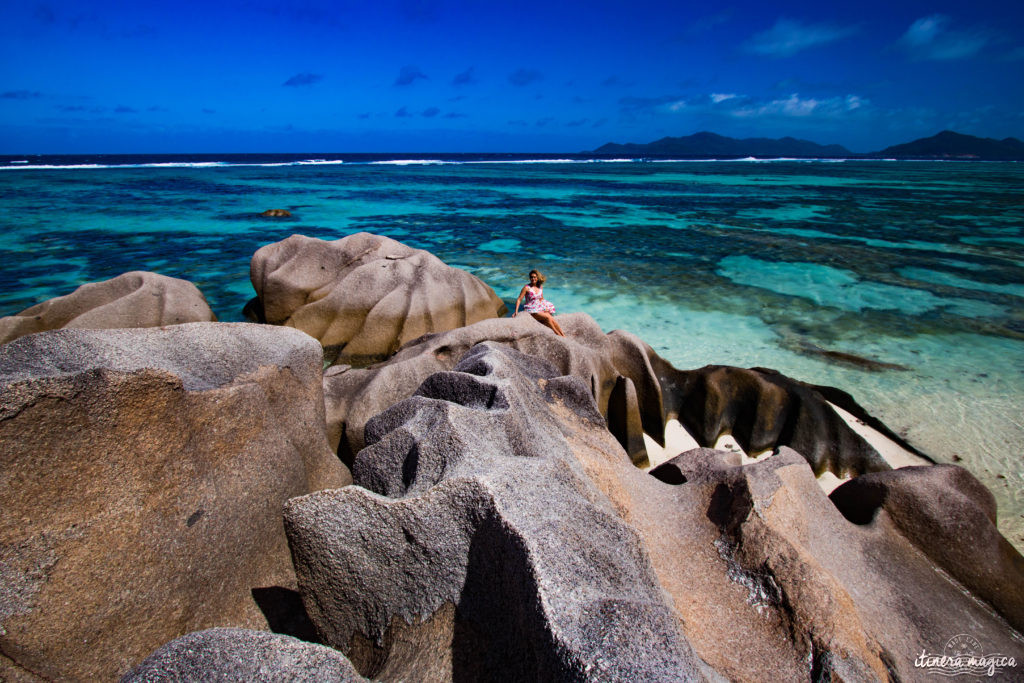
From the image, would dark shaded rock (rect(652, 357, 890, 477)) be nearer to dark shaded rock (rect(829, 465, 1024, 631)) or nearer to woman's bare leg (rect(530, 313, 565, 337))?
woman's bare leg (rect(530, 313, 565, 337))

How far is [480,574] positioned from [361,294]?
21.0 feet

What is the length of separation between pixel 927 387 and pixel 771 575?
6541mm

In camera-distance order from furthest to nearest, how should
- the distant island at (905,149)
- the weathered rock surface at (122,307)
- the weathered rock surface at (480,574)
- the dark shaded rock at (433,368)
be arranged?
the distant island at (905,149) < the weathered rock surface at (122,307) < the dark shaded rock at (433,368) < the weathered rock surface at (480,574)

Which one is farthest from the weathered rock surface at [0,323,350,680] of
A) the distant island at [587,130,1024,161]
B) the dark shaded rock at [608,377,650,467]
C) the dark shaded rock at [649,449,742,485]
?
the distant island at [587,130,1024,161]

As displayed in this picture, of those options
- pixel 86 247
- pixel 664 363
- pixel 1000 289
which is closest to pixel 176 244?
pixel 86 247

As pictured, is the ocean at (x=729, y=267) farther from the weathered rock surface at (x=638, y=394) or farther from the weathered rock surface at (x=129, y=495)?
the weathered rock surface at (x=129, y=495)

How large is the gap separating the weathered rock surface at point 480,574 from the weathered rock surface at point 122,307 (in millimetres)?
5399

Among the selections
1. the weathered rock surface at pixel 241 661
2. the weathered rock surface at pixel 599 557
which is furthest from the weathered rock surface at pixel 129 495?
the weathered rock surface at pixel 241 661

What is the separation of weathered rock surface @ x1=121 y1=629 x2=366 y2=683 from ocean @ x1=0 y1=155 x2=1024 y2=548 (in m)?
5.70

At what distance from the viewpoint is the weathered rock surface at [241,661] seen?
4.32 ft

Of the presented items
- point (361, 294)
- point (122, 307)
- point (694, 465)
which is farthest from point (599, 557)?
point (122, 307)

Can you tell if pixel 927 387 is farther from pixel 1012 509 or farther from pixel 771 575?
pixel 771 575

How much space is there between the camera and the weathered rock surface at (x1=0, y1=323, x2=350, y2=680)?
74.9 inches

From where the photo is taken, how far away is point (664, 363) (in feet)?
20.6
